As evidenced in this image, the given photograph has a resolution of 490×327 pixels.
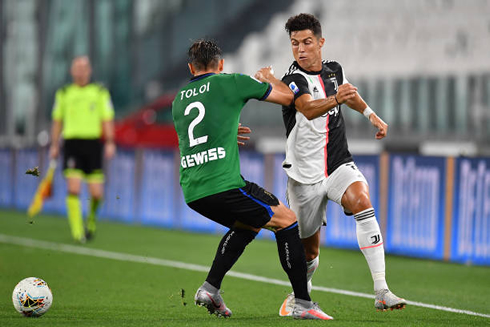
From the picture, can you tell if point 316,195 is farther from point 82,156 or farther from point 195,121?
point 82,156

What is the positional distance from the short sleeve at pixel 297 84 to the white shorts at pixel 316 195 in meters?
0.65

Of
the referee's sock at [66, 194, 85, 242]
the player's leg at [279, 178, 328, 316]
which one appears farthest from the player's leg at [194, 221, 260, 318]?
the referee's sock at [66, 194, 85, 242]

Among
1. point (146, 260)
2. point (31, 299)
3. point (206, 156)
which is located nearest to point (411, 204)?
point (146, 260)

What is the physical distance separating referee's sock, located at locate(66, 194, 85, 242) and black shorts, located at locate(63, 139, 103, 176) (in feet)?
1.25

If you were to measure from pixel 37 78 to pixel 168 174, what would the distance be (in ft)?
53.3

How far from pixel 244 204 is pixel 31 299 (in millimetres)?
1563

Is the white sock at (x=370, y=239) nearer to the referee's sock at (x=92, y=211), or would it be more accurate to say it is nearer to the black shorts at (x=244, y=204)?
the black shorts at (x=244, y=204)

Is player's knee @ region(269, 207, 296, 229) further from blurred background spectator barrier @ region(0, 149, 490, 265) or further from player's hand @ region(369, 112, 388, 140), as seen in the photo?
blurred background spectator barrier @ region(0, 149, 490, 265)

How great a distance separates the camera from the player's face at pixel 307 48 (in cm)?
682

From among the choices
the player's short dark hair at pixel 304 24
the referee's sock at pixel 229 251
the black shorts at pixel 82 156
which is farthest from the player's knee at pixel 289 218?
the black shorts at pixel 82 156

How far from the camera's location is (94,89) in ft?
41.6

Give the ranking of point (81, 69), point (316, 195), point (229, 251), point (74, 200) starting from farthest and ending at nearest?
point (74, 200), point (81, 69), point (316, 195), point (229, 251)

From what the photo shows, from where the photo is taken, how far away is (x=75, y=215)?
12398mm

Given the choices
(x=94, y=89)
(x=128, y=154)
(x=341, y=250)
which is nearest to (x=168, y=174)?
(x=128, y=154)
